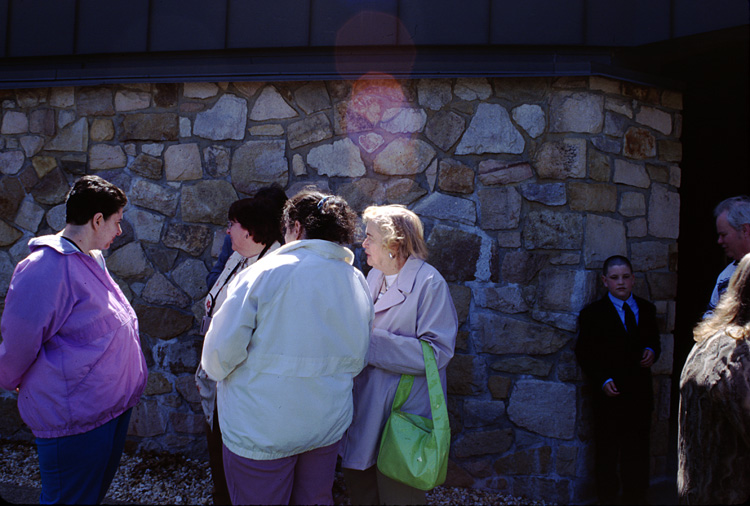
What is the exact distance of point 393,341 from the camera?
231 centimetres

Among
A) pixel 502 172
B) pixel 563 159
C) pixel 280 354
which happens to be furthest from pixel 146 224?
pixel 563 159

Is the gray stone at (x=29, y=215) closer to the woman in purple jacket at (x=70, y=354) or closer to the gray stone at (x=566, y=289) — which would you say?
the woman in purple jacket at (x=70, y=354)

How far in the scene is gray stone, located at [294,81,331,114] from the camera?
3.41 metres

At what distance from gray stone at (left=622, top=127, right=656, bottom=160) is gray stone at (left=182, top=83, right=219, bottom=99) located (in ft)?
8.55

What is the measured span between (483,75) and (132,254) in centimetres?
253

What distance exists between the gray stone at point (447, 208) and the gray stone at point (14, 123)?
280cm

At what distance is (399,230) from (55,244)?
139 centimetres

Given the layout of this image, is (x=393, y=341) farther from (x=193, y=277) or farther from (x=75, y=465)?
(x=193, y=277)

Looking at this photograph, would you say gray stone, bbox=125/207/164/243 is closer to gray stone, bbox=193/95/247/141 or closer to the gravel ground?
gray stone, bbox=193/95/247/141

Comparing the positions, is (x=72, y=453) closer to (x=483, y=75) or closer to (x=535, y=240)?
(x=535, y=240)

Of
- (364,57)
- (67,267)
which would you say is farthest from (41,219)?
(364,57)

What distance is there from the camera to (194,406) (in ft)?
11.6

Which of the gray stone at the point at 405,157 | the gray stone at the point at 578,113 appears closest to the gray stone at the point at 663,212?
the gray stone at the point at 578,113

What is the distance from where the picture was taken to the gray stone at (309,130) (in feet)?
11.2
